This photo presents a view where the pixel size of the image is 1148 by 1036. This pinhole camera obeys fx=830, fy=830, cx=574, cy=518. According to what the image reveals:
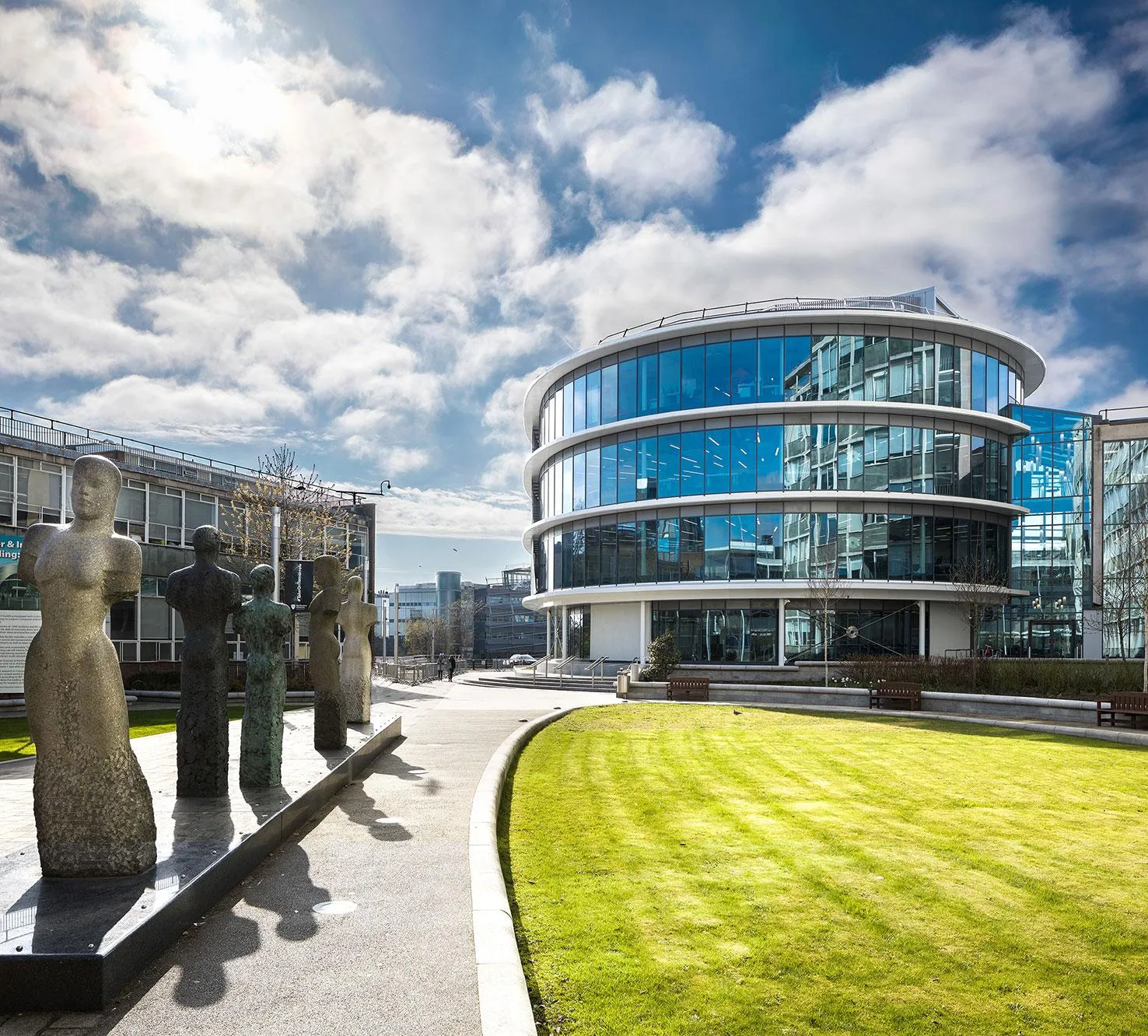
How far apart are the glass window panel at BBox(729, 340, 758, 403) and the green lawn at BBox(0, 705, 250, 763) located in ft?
94.0

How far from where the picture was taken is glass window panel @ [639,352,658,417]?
45188 mm

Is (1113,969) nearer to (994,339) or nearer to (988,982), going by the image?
(988,982)

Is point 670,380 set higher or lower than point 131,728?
higher

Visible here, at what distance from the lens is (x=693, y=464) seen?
43812 mm

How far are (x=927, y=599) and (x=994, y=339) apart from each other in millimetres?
14771

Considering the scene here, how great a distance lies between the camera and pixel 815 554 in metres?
41.7

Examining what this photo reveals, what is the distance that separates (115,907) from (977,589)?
3624 centimetres

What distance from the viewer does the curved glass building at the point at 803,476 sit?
138ft

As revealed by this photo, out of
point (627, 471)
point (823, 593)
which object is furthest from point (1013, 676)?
point (627, 471)

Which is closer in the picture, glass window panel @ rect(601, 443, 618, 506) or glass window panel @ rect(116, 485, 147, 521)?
glass window panel @ rect(116, 485, 147, 521)

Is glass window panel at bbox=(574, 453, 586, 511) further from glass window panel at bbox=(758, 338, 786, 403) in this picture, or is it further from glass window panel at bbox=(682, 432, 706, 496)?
glass window panel at bbox=(758, 338, 786, 403)

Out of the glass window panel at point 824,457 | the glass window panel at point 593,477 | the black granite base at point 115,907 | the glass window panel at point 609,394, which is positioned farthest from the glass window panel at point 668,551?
the black granite base at point 115,907

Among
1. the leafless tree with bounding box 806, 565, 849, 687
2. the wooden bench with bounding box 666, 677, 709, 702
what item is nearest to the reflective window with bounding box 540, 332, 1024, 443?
the leafless tree with bounding box 806, 565, 849, 687

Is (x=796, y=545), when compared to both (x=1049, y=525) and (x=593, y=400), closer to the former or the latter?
(x=593, y=400)
